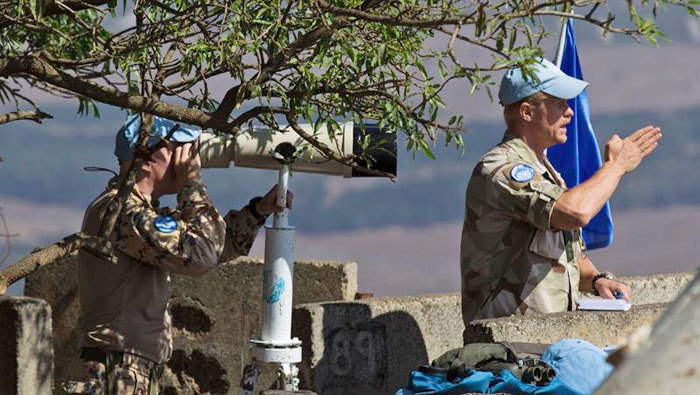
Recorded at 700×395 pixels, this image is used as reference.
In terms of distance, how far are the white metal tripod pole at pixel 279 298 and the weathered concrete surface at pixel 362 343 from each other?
0.24 meters

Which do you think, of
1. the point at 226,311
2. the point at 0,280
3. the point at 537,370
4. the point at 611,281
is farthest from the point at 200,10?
the point at 226,311

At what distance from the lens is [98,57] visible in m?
5.56

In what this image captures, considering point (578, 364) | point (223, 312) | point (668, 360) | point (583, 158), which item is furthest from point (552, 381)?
point (223, 312)

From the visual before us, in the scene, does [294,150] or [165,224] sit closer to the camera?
[165,224]

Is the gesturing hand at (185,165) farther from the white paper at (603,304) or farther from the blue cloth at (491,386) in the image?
the white paper at (603,304)

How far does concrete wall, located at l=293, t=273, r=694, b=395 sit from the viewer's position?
17.3ft

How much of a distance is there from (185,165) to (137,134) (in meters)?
0.30

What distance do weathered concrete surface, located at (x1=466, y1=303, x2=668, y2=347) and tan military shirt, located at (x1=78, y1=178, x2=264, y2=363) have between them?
122cm

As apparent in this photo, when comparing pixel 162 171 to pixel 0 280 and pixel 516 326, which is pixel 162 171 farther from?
pixel 516 326

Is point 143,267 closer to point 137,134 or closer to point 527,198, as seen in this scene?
point 137,134

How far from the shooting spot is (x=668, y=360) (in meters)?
1.23

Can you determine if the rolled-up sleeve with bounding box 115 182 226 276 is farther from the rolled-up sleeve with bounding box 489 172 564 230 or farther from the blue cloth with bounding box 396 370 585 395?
the blue cloth with bounding box 396 370 585 395

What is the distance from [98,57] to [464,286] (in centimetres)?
203

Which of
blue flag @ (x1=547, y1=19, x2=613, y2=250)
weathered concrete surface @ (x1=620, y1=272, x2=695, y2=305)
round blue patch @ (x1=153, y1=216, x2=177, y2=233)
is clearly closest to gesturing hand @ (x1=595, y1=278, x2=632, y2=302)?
blue flag @ (x1=547, y1=19, x2=613, y2=250)
